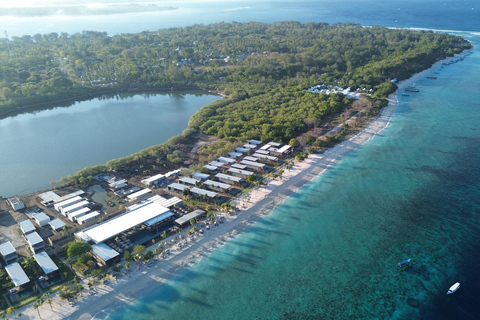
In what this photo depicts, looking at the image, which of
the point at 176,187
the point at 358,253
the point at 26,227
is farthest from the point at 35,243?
the point at 358,253

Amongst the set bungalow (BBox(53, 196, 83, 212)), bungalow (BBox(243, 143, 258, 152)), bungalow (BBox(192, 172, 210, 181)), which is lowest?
bungalow (BBox(53, 196, 83, 212))

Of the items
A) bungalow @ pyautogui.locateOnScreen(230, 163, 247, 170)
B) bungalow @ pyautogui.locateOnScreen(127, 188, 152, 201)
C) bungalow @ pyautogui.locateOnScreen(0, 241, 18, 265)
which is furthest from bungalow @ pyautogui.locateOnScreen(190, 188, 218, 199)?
bungalow @ pyautogui.locateOnScreen(0, 241, 18, 265)

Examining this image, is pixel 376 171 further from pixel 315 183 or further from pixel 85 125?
pixel 85 125

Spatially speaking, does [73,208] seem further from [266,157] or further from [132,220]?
[266,157]

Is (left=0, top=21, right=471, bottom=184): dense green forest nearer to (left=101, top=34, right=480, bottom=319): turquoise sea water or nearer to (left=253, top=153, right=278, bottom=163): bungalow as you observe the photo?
(left=253, top=153, right=278, bottom=163): bungalow

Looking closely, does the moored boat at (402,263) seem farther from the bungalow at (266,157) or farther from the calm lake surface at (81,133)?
the calm lake surface at (81,133)

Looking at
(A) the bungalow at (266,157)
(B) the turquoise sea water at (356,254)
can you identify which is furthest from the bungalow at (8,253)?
(A) the bungalow at (266,157)
